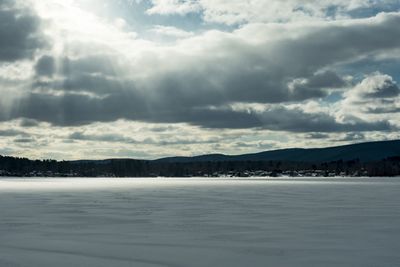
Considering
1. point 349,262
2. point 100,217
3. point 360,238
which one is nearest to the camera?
point 349,262

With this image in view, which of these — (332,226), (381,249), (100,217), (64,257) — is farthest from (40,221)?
(381,249)

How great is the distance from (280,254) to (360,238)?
6.02 m

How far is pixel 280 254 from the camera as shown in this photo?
66.8 feet

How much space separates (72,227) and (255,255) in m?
13.2

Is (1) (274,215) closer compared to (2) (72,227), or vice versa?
(2) (72,227)

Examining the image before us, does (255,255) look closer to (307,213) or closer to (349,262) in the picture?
(349,262)

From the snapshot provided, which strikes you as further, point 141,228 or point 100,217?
point 100,217

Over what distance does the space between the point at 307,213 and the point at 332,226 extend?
8.82m

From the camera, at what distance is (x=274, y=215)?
121 ft

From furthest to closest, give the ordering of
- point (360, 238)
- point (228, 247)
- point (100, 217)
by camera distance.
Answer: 1. point (100, 217)
2. point (360, 238)
3. point (228, 247)

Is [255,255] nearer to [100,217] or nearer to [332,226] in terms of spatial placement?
[332,226]

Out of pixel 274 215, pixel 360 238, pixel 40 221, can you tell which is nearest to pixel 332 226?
pixel 360 238

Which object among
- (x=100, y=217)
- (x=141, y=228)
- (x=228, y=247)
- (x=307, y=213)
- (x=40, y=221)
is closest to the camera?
(x=228, y=247)

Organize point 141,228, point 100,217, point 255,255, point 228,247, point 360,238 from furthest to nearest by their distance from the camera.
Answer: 1. point 100,217
2. point 141,228
3. point 360,238
4. point 228,247
5. point 255,255
